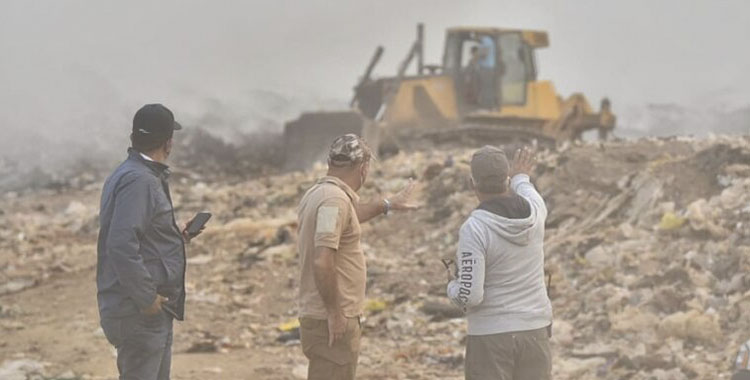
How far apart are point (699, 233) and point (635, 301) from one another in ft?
3.97

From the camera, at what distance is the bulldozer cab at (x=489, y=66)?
19688 mm

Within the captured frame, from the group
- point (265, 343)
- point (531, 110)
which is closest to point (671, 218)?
point (265, 343)

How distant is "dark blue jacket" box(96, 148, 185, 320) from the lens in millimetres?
4008

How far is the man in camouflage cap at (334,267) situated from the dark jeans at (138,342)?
1.67ft

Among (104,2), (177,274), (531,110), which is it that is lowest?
(177,274)

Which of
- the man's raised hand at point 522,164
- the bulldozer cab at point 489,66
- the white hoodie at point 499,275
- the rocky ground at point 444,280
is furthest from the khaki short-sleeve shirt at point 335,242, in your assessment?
the bulldozer cab at point 489,66

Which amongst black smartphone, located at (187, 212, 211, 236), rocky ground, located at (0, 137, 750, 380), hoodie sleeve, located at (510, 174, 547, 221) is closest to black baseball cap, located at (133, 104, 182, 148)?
black smartphone, located at (187, 212, 211, 236)

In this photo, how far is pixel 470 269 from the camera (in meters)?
4.09

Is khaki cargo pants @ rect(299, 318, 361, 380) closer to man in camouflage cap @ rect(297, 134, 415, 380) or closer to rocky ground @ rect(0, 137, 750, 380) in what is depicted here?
man in camouflage cap @ rect(297, 134, 415, 380)

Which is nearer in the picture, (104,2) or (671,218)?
(671,218)

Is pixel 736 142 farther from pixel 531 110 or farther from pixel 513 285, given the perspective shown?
pixel 531 110

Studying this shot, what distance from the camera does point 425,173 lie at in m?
14.5

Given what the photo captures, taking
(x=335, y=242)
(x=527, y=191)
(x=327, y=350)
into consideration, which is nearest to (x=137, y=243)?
(x=335, y=242)

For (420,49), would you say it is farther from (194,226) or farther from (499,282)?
(499,282)
